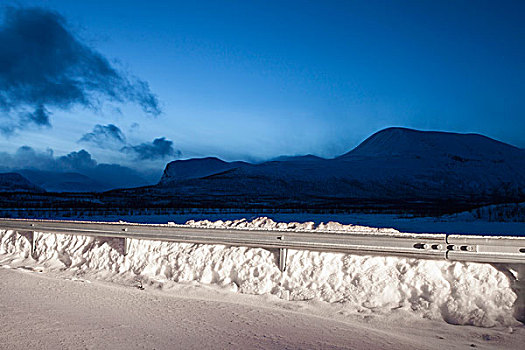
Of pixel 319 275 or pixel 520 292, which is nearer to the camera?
pixel 520 292

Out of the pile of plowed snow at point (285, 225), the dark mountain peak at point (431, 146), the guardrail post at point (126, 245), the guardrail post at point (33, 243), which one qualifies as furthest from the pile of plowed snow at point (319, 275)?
the dark mountain peak at point (431, 146)

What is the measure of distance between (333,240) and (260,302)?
5.71 ft

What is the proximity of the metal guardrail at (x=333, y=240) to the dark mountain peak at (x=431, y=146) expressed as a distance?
6043 inches

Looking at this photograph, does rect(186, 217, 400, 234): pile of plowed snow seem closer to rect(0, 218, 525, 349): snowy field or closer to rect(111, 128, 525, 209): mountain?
rect(0, 218, 525, 349): snowy field

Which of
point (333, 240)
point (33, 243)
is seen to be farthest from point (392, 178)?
point (333, 240)

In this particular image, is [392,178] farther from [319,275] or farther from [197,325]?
[197,325]

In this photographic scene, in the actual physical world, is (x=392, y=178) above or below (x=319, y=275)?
above

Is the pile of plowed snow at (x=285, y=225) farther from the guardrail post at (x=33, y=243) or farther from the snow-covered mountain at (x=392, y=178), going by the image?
the snow-covered mountain at (x=392, y=178)

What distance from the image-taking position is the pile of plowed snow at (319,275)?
277 inches

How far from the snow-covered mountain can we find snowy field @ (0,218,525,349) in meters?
78.4

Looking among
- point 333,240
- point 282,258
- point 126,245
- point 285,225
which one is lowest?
point 282,258

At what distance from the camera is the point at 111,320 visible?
22.2ft

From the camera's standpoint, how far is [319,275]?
8297mm

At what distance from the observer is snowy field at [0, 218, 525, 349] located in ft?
20.2
